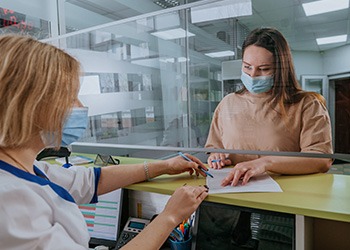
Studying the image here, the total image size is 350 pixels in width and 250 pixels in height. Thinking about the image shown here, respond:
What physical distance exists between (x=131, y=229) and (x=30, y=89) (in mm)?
855

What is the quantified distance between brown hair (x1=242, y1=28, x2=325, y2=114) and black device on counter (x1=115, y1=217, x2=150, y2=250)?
0.80 metres

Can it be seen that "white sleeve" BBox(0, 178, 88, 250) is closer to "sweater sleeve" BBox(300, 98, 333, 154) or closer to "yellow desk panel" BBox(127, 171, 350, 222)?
A: "yellow desk panel" BBox(127, 171, 350, 222)

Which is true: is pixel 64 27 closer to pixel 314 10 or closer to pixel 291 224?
pixel 314 10

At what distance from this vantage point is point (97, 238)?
4.11 ft

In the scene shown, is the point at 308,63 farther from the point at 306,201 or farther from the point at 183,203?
the point at 183,203

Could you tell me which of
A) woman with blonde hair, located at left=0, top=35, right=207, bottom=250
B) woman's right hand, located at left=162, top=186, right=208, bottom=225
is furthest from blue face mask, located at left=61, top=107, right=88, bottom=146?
woman's right hand, located at left=162, top=186, right=208, bottom=225

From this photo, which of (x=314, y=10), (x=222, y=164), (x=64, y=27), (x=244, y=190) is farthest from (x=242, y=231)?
(x=64, y=27)

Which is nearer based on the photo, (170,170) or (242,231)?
(242,231)

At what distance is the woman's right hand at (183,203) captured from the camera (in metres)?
0.75

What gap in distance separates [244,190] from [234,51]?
0.58m

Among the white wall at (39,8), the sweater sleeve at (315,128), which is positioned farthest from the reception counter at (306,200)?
the white wall at (39,8)

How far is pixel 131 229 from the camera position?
122cm

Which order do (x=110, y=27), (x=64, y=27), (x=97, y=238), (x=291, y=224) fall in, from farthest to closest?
(x=64, y=27) → (x=110, y=27) → (x=97, y=238) → (x=291, y=224)

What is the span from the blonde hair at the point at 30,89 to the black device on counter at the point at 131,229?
0.72 metres
